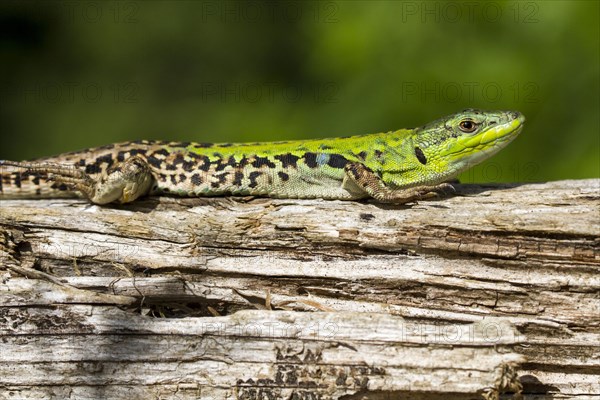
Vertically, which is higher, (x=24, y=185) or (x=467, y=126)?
(x=467, y=126)

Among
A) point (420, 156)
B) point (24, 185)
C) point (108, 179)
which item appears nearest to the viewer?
point (108, 179)

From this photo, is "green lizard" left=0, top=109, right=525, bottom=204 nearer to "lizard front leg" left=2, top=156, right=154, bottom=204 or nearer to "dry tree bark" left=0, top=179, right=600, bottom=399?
"lizard front leg" left=2, top=156, right=154, bottom=204

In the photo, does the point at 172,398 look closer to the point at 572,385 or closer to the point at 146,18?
the point at 572,385

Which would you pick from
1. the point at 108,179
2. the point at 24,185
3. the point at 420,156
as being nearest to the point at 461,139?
the point at 420,156

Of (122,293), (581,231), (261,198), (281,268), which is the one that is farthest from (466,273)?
(122,293)
